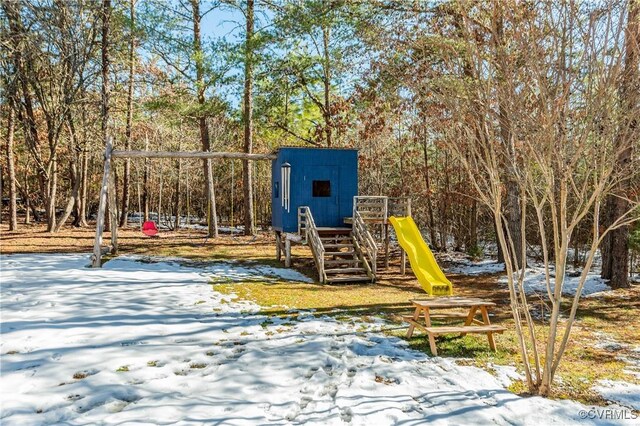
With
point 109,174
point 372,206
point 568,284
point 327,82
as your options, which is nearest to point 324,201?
point 372,206

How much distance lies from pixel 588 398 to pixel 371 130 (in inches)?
539

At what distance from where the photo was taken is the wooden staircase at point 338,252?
1008 cm

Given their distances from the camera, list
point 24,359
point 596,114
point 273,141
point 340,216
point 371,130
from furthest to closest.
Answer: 1. point 273,141
2. point 371,130
3. point 340,216
4. point 24,359
5. point 596,114

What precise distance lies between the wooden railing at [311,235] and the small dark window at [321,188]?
0.76 m

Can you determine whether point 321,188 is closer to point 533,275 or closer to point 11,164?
point 533,275

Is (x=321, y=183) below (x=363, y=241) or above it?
above

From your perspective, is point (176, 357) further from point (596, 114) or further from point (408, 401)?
point (596, 114)

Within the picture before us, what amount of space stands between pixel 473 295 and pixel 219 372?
6273 millimetres

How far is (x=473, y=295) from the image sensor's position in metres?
8.84

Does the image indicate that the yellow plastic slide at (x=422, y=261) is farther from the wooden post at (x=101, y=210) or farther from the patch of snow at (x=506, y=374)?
the wooden post at (x=101, y=210)

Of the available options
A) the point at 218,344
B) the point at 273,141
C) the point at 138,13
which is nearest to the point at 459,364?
the point at 218,344

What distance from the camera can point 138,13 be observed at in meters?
15.2

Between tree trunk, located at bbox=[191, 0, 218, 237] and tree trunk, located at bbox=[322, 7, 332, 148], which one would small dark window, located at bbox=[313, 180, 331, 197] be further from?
tree trunk, located at bbox=[191, 0, 218, 237]

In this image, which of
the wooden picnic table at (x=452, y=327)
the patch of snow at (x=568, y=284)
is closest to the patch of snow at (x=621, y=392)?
the wooden picnic table at (x=452, y=327)
